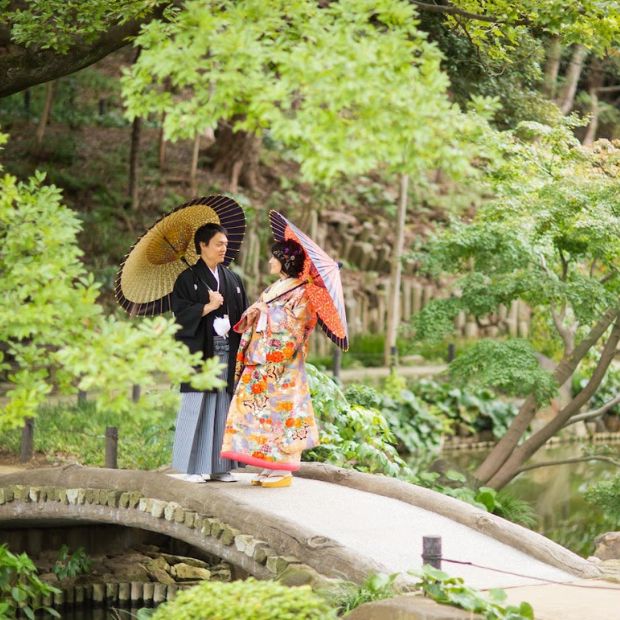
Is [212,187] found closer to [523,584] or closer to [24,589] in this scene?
[24,589]

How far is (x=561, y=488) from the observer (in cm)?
1413

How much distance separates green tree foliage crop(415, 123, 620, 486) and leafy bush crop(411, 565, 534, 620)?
4.01m

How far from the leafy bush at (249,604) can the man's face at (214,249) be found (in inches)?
102

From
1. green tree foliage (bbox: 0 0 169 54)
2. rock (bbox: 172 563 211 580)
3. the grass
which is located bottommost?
rock (bbox: 172 563 211 580)

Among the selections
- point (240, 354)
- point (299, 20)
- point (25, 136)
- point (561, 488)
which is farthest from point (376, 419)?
point (25, 136)

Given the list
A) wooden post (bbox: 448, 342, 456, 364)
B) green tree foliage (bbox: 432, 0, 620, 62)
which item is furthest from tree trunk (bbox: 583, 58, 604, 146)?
green tree foliage (bbox: 432, 0, 620, 62)

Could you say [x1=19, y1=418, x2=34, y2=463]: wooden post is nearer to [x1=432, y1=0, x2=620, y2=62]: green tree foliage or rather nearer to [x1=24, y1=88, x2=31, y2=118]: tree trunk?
[x1=432, y1=0, x2=620, y2=62]: green tree foliage

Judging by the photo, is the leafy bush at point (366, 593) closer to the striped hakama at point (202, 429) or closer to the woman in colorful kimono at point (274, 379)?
the woman in colorful kimono at point (274, 379)

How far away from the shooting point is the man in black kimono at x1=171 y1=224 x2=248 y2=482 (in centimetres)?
723

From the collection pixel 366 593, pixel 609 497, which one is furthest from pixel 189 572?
pixel 366 593

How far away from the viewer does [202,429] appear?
7344 mm

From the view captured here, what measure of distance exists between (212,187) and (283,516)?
13068mm

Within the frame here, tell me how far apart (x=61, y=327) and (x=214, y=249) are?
223cm

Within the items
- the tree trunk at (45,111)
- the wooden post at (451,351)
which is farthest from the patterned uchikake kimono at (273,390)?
the tree trunk at (45,111)
